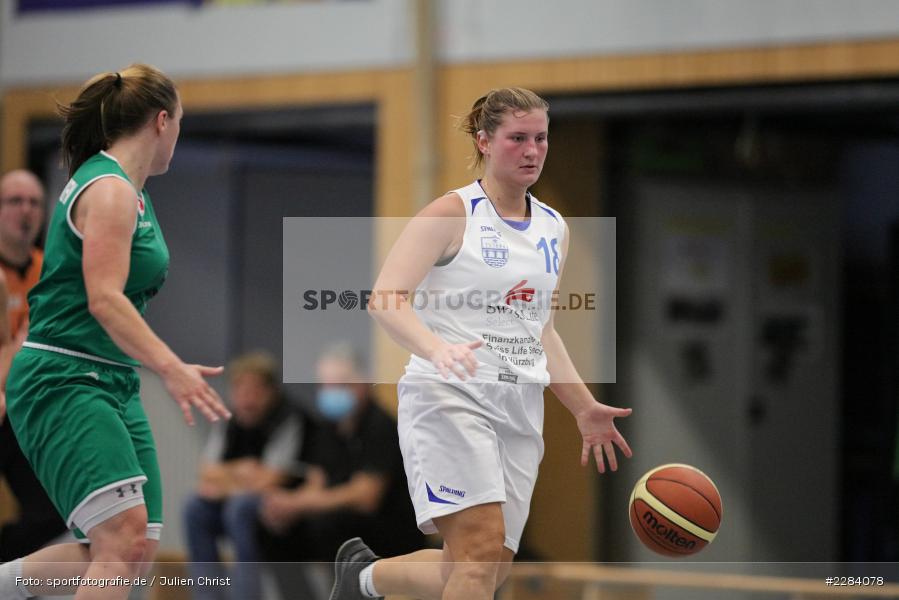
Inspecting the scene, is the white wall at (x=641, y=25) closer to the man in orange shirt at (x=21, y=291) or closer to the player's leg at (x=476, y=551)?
the man in orange shirt at (x=21, y=291)

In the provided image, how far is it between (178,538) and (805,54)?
527 centimetres

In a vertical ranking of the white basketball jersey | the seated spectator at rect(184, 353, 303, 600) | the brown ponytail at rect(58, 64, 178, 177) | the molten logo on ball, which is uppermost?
the brown ponytail at rect(58, 64, 178, 177)

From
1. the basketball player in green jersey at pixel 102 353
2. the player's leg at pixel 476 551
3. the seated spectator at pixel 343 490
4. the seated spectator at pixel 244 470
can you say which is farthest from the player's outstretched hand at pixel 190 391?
the seated spectator at pixel 244 470

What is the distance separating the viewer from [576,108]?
341 inches

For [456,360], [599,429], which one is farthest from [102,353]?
[599,429]

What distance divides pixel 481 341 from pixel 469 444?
1.20 feet

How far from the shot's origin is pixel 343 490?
772 cm

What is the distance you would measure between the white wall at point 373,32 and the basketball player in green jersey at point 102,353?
14.9 feet

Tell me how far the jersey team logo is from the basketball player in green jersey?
3.46ft

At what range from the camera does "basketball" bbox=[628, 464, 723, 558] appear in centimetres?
487

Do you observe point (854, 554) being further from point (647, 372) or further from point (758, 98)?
point (758, 98)

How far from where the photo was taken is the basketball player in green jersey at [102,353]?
4.04 metres

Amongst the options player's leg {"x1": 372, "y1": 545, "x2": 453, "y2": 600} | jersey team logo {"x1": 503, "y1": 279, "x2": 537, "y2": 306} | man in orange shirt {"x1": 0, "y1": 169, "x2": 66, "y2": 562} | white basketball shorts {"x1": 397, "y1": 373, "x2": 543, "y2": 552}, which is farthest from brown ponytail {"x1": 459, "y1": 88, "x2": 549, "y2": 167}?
man in orange shirt {"x1": 0, "y1": 169, "x2": 66, "y2": 562}

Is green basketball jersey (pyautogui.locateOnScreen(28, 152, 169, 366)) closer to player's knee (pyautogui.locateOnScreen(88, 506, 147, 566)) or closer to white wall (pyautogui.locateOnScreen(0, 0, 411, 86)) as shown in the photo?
player's knee (pyautogui.locateOnScreen(88, 506, 147, 566))
